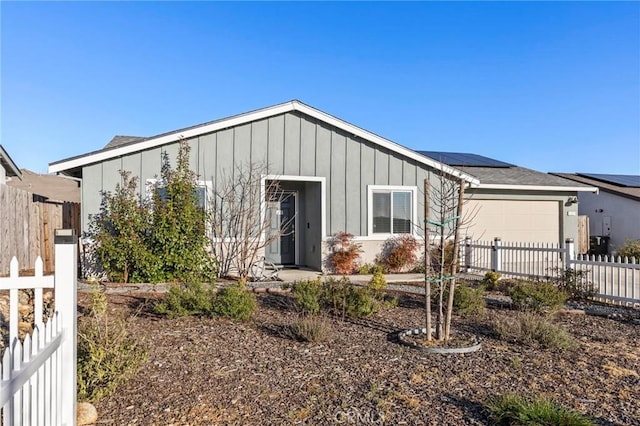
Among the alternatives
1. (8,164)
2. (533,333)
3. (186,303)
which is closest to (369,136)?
(186,303)

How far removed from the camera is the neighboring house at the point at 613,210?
20.0 meters

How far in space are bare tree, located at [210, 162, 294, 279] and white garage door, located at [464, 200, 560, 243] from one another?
650cm

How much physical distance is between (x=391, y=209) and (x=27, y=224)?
904cm

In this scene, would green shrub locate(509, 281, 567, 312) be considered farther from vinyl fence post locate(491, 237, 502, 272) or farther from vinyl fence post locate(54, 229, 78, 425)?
vinyl fence post locate(54, 229, 78, 425)

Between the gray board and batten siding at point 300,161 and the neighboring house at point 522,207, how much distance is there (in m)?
2.38

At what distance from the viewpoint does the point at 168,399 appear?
159 inches

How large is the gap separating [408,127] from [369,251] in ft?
36.9

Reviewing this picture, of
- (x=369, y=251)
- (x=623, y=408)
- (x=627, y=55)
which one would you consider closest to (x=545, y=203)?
(x=627, y=55)

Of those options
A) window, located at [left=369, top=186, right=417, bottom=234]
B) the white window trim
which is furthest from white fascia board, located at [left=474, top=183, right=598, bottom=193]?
window, located at [left=369, top=186, right=417, bottom=234]

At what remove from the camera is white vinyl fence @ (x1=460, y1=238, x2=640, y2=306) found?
28.9ft

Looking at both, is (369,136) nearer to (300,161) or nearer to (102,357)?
(300,161)

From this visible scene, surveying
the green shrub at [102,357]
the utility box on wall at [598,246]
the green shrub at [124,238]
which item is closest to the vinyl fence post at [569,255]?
the green shrub at [124,238]

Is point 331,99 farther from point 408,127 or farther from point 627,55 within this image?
point 627,55

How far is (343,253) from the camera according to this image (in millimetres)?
12289
